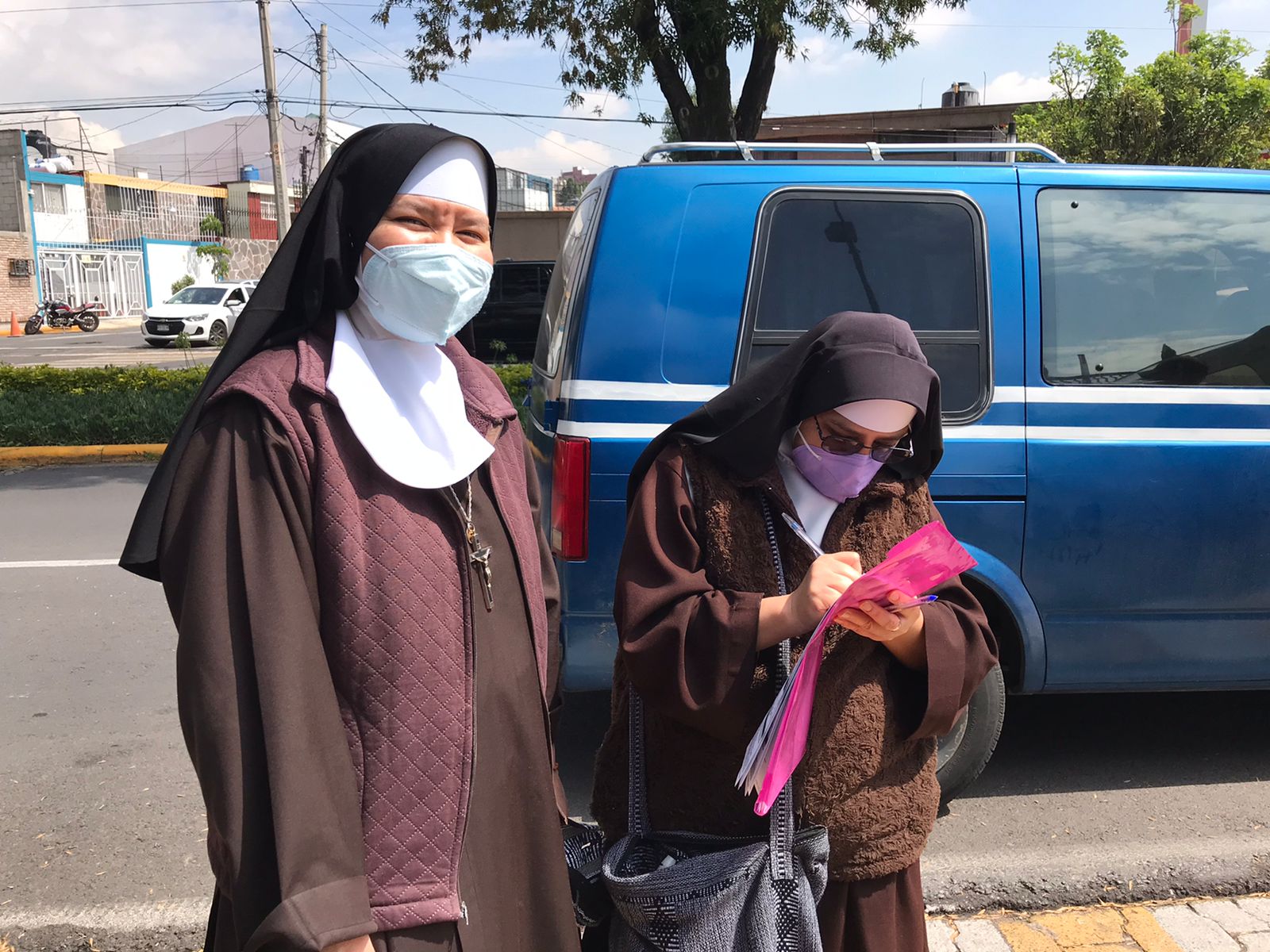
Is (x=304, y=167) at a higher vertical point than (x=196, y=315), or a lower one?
higher

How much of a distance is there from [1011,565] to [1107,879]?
975 mm

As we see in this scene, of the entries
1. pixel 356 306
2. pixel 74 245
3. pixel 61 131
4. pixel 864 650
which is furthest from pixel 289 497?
pixel 61 131

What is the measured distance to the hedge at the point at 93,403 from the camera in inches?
404

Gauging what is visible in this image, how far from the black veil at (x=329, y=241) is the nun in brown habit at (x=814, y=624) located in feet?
2.12

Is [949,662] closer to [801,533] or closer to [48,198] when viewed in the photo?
[801,533]

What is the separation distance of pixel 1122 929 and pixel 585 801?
68.3 inches

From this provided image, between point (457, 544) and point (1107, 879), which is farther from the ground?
point (457, 544)

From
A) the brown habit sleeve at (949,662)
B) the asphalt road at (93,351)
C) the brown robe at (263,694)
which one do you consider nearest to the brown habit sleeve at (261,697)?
the brown robe at (263,694)

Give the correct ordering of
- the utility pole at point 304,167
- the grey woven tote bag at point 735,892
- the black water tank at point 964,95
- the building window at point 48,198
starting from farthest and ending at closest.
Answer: the building window at point 48,198, the utility pole at point 304,167, the black water tank at point 964,95, the grey woven tote bag at point 735,892

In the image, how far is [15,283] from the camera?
35094 millimetres

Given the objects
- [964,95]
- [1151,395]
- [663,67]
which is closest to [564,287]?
[1151,395]

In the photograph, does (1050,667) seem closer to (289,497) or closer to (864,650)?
(864,650)

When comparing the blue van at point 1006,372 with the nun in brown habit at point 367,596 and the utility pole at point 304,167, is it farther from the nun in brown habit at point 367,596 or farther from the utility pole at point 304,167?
the utility pole at point 304,167

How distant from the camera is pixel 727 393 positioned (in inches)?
74.7
